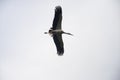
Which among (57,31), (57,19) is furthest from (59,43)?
(57,19)

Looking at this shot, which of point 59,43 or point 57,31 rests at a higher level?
point 57,31

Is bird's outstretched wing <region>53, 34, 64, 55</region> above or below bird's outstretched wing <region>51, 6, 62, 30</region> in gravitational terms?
below

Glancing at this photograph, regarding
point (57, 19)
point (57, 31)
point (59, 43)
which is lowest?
point (59, 43)

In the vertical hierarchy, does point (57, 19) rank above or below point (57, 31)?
above

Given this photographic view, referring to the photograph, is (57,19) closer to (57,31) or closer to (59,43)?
(57,31)

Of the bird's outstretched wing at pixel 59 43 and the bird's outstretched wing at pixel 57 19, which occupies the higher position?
the bird's outstretched wing at pixel 57 19
